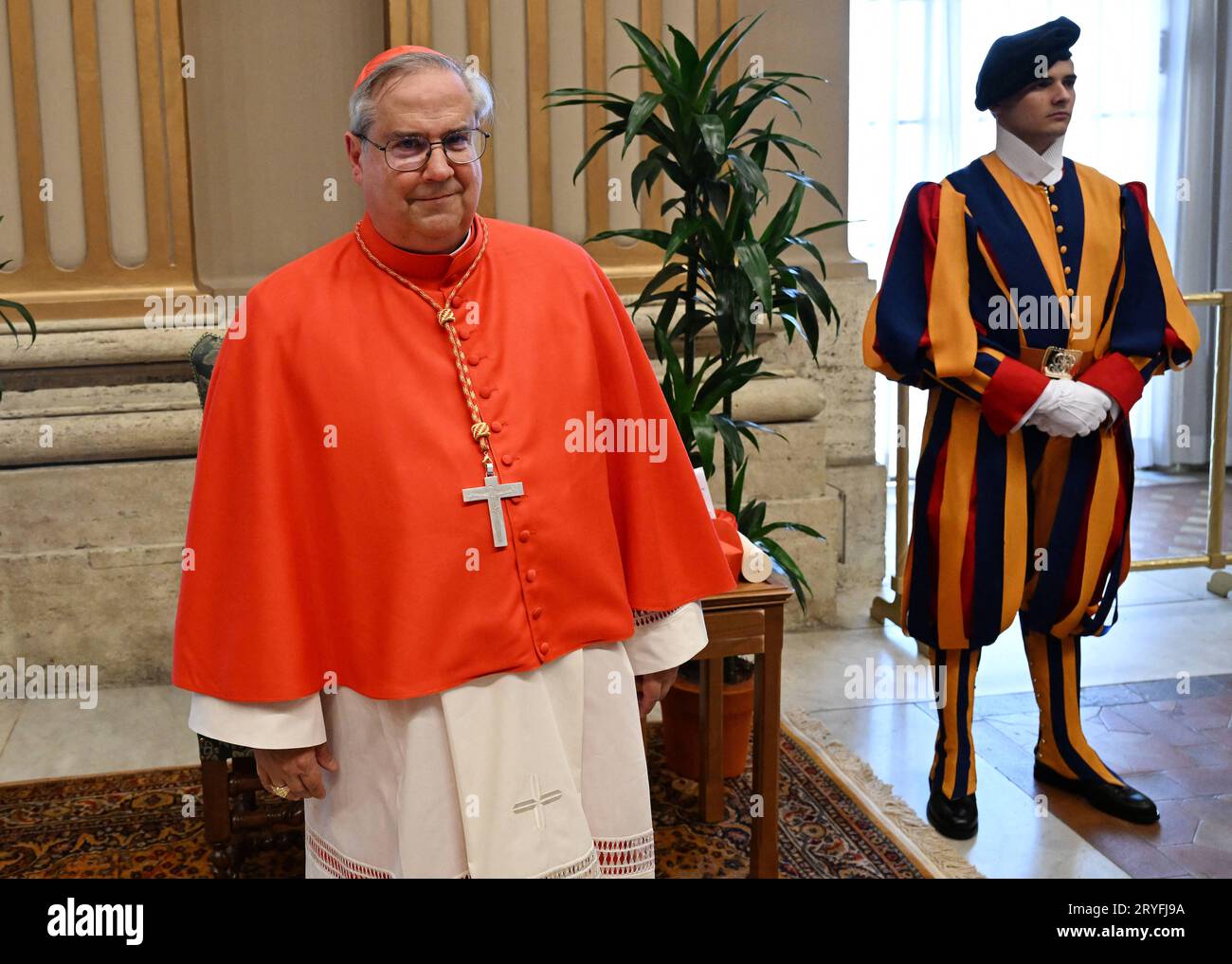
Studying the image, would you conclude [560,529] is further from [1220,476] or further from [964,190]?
[1220,476]

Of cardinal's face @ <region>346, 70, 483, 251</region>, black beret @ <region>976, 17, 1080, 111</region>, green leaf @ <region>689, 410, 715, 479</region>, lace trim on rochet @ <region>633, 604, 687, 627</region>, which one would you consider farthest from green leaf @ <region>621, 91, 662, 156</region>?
lace trim on rochet @ <region>633, 604, 687, 627</region>

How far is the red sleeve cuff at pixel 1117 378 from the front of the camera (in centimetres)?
322

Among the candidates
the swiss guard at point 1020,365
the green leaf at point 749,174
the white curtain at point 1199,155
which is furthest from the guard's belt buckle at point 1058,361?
the white curtain at point 1199,155

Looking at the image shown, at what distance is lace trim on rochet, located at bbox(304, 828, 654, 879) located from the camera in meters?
2.17

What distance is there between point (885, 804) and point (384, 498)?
6.80ft

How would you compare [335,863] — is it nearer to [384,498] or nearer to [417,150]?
[384,498]

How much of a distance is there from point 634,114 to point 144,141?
2264 millimetres

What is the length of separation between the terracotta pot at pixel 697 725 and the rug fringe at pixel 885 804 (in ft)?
0.95

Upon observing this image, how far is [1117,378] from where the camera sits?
10.6 ft

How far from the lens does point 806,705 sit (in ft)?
14.3

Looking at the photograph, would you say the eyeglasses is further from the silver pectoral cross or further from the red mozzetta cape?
the silver pectoral cross
